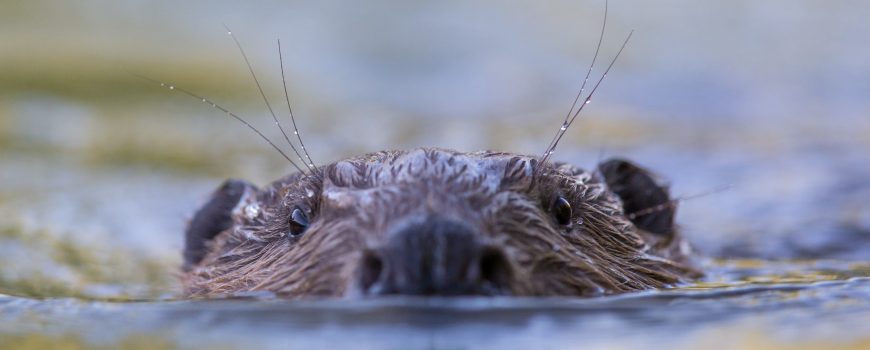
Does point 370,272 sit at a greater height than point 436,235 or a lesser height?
lesser

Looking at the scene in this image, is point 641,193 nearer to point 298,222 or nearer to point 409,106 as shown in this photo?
point 298,222

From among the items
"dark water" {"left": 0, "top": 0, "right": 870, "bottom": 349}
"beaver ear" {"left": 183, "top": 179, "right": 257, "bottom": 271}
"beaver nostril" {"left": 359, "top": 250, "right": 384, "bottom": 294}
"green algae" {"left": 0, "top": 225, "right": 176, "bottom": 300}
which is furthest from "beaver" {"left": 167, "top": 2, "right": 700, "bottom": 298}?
"green algae" {"left": 0, "top": 225, "right": 176, "bottom": 300}

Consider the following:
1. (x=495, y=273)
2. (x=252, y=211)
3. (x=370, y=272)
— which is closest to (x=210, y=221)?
(x=252, y=211)

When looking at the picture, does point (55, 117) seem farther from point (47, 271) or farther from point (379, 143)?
point (47, 271)

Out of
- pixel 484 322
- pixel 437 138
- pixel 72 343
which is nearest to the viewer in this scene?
pixel 484 322

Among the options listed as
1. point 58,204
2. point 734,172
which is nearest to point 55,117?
point 58,204

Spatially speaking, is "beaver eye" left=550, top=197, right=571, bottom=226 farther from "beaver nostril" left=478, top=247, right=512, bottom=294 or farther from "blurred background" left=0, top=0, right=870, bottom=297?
"blurred background" left=0, top=0, right=870, bottom=297

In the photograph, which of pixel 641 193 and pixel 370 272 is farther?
pixel 641 193
